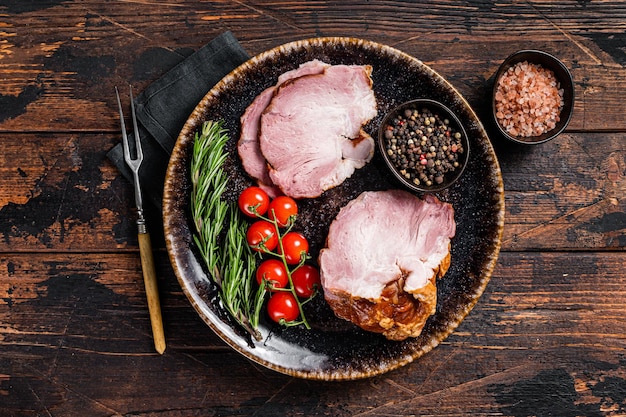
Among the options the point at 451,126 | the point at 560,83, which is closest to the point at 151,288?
the point at 451,126

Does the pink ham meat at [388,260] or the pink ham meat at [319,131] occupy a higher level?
the pink ham meat at [319,131]

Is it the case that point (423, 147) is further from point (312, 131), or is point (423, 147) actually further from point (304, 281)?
point (304, 281)

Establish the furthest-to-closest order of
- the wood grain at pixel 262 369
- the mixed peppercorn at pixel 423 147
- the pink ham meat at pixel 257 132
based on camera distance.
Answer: the wood grain at pixel 262 369
the pink ham meat at pixel 257 132
the mixed peppercorn at pixel 423 147

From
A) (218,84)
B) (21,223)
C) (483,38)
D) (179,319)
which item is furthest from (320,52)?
(21,223)

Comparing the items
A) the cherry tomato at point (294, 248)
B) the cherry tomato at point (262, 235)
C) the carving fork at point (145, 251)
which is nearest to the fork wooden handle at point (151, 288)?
the carving fork at point (145, 251)

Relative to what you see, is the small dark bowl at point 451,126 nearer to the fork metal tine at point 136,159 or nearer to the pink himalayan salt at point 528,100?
the pink himalayan salt at point 528,100

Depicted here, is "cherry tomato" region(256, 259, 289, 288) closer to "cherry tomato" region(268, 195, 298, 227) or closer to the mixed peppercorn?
"cherry tomato" region(268, 195, 298, 227)

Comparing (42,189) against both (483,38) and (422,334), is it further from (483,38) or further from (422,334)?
(483,38)
